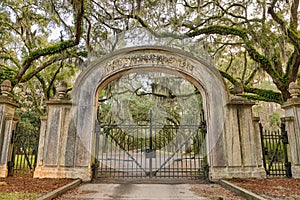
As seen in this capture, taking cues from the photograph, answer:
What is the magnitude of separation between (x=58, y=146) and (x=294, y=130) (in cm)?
644

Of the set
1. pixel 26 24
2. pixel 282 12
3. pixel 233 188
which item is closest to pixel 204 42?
pixel 282 12

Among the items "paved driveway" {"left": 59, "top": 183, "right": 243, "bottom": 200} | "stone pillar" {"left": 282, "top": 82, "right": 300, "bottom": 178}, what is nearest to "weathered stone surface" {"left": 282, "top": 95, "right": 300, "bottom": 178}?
"stone pillar" {"left": 282, "top": 82, "right": 300, "bottom": 178}

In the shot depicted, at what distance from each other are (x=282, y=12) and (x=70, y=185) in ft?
29.5

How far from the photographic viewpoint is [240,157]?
6.00m

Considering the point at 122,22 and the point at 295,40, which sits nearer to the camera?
the point at 295,40

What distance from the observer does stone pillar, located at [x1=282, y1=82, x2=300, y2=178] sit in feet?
20.2

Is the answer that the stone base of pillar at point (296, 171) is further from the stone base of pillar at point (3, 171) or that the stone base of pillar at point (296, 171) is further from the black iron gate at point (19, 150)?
the stone base of pillar at point (3, 171)

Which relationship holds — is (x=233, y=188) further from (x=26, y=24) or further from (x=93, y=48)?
(x=26, y=24)

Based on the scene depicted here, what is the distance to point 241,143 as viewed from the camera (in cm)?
612

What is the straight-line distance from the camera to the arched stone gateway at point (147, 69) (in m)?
5.95

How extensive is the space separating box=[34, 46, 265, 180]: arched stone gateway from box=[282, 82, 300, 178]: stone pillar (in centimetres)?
89

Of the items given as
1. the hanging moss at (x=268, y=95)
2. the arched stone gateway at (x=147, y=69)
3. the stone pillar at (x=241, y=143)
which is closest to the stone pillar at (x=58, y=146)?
the arched stone gateway at (x=147, y=69)

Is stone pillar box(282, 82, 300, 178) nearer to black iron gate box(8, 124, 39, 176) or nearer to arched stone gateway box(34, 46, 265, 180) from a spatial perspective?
arched stone gateway box(34, 46, 265, 180)

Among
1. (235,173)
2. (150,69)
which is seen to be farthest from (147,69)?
(235,173)
